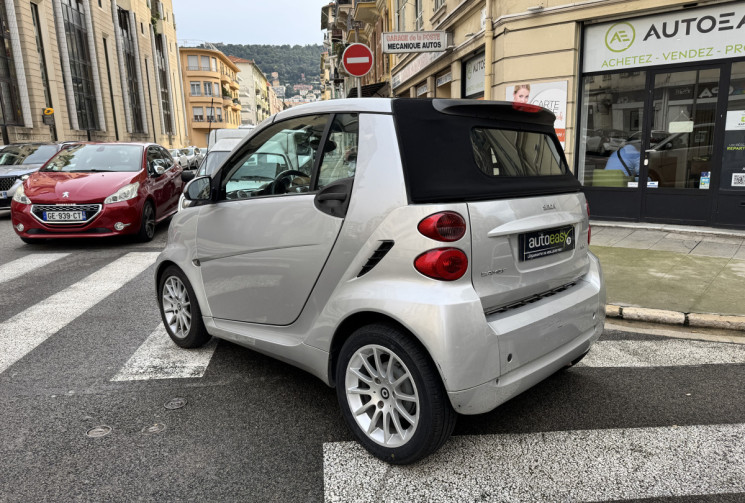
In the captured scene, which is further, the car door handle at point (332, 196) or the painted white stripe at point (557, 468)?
the car door handle at point (332, 196)

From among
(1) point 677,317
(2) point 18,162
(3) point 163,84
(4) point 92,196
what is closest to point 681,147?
(1) point 677,317

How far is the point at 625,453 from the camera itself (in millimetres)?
2619

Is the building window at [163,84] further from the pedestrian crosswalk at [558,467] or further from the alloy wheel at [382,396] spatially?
the pedestrian crosswalk at [558,467]

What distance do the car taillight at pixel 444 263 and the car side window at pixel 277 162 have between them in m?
0.91

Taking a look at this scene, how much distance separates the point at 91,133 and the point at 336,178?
39.1 m

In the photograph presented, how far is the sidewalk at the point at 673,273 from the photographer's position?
185 inches

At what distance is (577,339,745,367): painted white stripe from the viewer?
3.76 meters

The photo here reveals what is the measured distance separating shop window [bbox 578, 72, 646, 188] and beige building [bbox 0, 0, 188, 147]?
23.8 meters

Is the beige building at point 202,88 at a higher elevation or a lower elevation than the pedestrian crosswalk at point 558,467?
higher

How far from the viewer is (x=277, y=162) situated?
3.22m

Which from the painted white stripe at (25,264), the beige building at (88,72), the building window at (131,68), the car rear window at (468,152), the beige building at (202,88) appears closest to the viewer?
the car rear window at (468,152)

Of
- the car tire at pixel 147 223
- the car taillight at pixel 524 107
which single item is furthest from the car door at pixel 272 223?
the car tire at pixel 147 223

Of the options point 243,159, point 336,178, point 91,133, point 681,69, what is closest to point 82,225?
point 243,159

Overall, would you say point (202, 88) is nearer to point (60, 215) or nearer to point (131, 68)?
point (131, 68)
